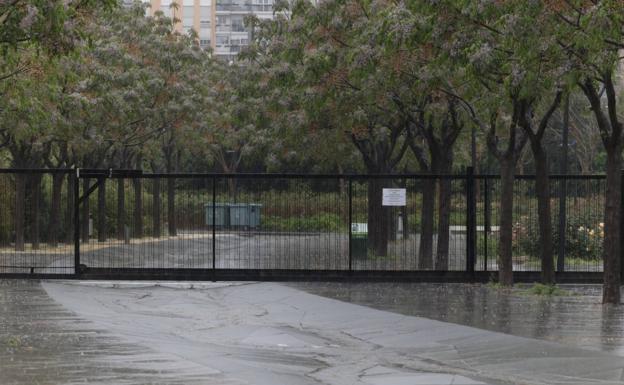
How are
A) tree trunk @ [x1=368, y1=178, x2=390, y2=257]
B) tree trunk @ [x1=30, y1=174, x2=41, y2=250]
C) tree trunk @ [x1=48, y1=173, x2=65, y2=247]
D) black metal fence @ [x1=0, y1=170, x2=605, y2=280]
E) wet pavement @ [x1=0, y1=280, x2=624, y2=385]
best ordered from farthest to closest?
1. tree trunk @ [x1=48, y1=173, x2=65, y2=247]
2. tree trunk @ [x1=30, y1=174, x2=41, y2=250]
3. tree trunk @ [x1=368, y1=178, x2=390, y2=257]
4. black metal fence @ [x1=0, y1=170, x2=605, y2=280]
5. wet pavement @ [x1=0, y1=280, x2=624, y2=385]

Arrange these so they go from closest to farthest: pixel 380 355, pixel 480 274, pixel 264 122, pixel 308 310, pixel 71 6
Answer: pixel 380 355
pixel 71 6
pixel 308 310
pixel 480 274
pixel 264 122

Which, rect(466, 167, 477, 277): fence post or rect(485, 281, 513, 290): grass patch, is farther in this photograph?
rect(466, 167, 477, 277): fence post

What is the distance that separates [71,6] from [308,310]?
6561 mm

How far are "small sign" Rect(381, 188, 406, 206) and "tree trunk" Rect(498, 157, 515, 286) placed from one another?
219 cm

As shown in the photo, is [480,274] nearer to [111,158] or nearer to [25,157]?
[25,157]

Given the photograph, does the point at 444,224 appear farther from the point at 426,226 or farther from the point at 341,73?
the point at 341,73

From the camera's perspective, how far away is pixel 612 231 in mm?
20062

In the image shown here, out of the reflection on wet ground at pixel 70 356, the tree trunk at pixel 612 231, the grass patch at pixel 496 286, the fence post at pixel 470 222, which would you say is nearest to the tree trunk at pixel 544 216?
the grass patch at pixel 496 286

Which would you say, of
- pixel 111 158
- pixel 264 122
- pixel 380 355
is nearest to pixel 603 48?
pixel 380 355

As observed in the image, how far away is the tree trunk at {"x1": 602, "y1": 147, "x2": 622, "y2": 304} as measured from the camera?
65.8 feet

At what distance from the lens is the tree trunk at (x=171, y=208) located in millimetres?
25703

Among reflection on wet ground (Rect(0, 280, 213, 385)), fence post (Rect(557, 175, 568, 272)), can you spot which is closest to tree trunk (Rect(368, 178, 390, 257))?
fence post (Rect(557, 175, 568, 272))

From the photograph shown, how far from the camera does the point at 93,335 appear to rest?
15492 mm

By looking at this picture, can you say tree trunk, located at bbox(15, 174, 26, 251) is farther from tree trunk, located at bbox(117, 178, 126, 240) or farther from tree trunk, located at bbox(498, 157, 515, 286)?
tree trunk, located at bbox(498, 157, 515, 286)
